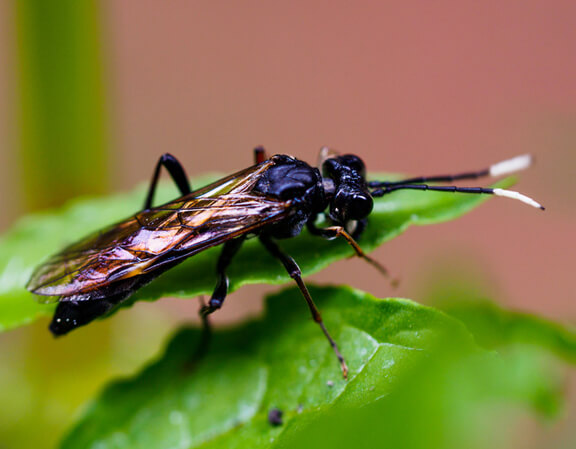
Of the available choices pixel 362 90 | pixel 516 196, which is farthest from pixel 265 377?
pixel 362 90

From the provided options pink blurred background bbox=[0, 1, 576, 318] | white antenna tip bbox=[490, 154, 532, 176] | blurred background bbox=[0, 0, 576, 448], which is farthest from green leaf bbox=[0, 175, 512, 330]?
pink blurred background bbox=[0, 1, 576, 318]

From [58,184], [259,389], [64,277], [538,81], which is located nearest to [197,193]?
[64,277]

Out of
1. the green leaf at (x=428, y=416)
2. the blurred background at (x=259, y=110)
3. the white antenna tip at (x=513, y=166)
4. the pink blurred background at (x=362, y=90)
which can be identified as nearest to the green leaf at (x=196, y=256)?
the white antenna tip at (x=513, y=166)

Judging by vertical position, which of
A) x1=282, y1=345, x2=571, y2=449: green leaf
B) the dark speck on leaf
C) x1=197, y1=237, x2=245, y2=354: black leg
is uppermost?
x1=282, y1=345, x2=571, y2=449: green leaf

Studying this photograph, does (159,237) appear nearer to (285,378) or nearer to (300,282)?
(300,282)

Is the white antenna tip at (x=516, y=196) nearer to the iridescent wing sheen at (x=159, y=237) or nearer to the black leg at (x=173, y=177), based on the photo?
the iridescent wing sheen at (x=159, y=237)

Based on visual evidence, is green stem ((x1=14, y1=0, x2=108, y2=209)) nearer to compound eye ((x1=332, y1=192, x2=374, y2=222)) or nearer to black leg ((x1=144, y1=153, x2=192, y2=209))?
black leg ((x1=144, y1=153, x2=192, y2=209))

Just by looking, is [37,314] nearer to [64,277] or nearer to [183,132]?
[64,277]
